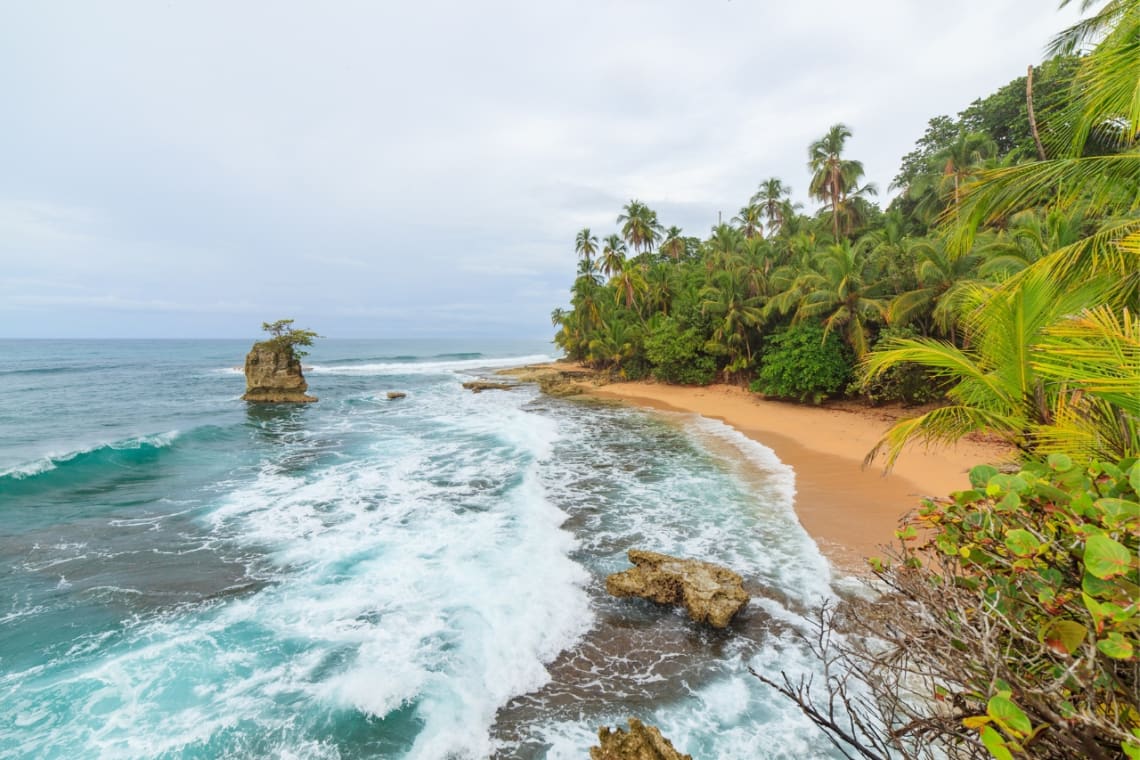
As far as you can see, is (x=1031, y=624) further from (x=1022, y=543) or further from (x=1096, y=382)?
(x=1096, y=382)

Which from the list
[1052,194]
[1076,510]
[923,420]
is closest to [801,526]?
[923,420]

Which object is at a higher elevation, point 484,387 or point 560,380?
point 560,380

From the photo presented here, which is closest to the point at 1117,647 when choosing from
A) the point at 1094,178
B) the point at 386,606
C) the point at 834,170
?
the point at 1094,178

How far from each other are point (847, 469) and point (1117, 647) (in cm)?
1232

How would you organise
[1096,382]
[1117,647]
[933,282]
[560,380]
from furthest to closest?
[560,380]
[933,282]
[1096,382]
[1117,647]

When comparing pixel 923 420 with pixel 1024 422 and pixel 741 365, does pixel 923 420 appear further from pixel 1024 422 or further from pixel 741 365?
pixel 741 365

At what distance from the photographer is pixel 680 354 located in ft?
90.3

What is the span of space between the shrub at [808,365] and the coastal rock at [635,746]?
18.4 m

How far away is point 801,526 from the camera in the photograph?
350 inches

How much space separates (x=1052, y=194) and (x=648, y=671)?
7151 millimetres

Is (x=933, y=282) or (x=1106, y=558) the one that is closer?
(x=1106, y=558)

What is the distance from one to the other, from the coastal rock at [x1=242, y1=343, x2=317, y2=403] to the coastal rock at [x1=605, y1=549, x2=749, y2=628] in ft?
91.5

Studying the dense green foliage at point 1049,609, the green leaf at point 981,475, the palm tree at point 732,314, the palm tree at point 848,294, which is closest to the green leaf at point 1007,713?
the dense green foliage at point 1049,609

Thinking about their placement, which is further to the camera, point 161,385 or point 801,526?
point 161,385
